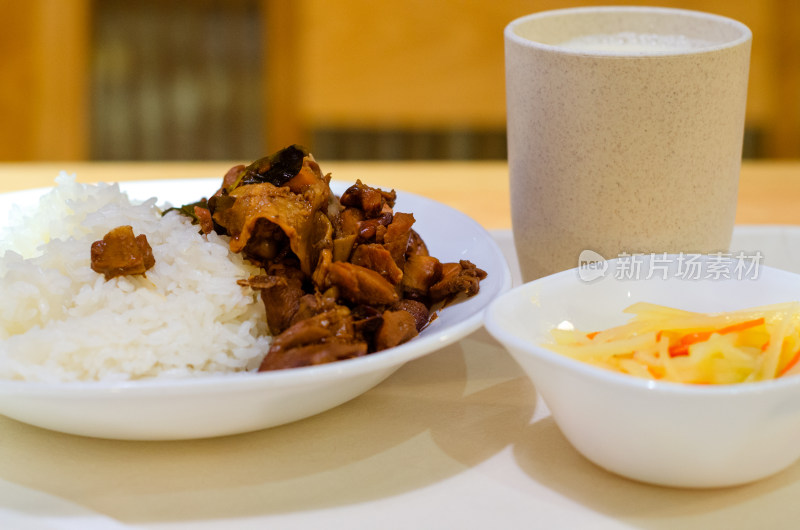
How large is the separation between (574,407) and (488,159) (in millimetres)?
2902

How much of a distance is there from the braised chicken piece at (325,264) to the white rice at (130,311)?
4 centimetres

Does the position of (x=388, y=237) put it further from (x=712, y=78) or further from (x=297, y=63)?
(x=297, y=63)

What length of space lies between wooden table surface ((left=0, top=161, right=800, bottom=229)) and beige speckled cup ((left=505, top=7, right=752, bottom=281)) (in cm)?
60

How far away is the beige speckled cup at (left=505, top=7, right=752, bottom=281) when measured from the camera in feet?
4.26

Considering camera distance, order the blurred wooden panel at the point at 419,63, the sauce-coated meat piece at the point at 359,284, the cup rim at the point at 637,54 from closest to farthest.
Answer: the sauce-coated meat piece at the point at 359,284 → the cup rim at the point at 637,54 → the blurred wooden panel at the point at 419,63

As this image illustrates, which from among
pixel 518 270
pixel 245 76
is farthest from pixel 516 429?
pixel 245 76

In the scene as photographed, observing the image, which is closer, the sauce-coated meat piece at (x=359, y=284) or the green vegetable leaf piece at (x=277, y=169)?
the sauce-coated meat piece at (x=359, y=284)

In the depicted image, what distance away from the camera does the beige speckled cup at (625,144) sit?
1.30 m

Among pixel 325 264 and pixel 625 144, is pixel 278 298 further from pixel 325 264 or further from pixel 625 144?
pixel 625 144

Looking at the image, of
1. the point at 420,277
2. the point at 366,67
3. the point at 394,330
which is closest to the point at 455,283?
the point at 420,277

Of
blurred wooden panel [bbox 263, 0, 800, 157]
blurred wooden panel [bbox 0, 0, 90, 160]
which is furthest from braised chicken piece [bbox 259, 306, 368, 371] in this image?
blurred wooden panel [bbox 0, 0, 90, 160]

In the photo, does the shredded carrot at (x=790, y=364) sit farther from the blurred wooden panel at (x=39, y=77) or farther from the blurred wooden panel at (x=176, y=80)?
the blurred wooden panel at (x=176, y=80)

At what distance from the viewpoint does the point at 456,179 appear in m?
2.35

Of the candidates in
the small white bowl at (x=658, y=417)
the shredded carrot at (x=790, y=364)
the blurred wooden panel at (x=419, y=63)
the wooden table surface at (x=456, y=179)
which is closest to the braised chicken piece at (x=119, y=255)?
the small white bowl at (x=658, y=417)
